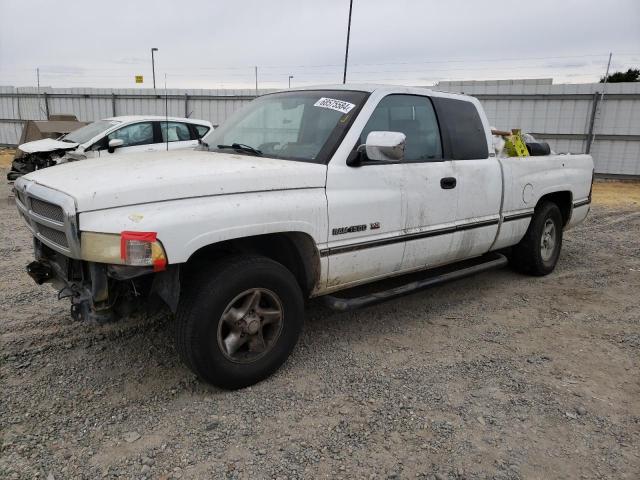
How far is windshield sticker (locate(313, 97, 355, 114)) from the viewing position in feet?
12.2

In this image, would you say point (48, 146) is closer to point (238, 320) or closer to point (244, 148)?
point (244, 148)

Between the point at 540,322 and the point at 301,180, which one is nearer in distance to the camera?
the point at 301,180

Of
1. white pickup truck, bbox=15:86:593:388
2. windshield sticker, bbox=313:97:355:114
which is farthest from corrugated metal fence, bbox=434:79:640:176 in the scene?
windshield sticker, bbox=313:97:355:114

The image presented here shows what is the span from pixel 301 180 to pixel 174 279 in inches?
39.7

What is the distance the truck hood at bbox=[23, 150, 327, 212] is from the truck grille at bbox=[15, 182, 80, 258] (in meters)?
0.05

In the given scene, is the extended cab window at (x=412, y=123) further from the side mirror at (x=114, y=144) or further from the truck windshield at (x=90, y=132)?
the truck windshield at (x=90, y=132)

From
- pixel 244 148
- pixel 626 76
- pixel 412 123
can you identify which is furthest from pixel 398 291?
pixel 626 76

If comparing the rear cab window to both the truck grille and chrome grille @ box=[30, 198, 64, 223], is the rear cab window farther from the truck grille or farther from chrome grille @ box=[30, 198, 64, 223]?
chrome grille @ box=[30, 198, 64, 223]

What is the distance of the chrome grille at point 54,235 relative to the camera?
2817 mm

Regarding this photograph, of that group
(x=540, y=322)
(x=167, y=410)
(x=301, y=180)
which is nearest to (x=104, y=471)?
(x=167, y=410)

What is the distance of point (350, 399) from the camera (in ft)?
10.3

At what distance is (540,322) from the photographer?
446 centimetres

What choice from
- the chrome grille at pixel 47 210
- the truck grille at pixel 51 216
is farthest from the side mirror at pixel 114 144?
the chrome grille at pixel 47 210

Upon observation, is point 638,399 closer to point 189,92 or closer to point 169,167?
point 169,167
